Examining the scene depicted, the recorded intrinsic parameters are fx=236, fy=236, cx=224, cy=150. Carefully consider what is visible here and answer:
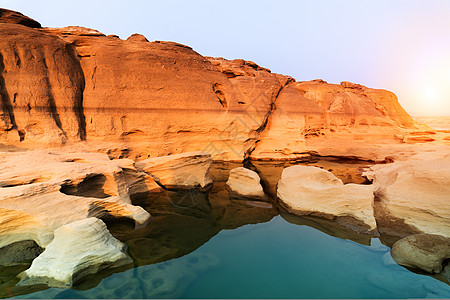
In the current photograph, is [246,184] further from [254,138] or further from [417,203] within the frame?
[254,138]

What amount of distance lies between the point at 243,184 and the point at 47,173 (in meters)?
5.17

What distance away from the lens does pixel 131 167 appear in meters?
6.78

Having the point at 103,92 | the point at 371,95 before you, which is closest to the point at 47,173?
the point at 103,92

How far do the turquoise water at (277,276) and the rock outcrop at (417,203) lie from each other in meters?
0.80

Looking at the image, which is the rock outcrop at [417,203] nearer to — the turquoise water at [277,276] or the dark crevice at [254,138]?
the turquoise water at [277,276]

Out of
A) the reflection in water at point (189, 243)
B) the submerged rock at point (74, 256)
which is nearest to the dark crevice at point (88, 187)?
the reflection in water at point (189, 243)

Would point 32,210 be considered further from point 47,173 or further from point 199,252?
point 199,252

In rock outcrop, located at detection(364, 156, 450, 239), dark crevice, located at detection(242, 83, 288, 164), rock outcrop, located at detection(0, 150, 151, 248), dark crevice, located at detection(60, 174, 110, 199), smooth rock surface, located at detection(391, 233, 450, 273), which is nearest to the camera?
smooth rock surface, located at detection(391, 233, 450, 273)

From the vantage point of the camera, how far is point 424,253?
383cm

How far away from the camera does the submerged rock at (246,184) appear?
289 inches

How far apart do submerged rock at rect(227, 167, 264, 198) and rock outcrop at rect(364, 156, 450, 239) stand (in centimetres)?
313

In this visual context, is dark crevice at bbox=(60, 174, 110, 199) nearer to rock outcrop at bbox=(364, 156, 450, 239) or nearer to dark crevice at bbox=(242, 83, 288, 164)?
rock outcrop at bbox=(364, 156, 450, 239)

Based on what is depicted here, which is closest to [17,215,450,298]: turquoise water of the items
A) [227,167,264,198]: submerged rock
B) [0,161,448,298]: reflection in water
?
[0,161,448,298]: reflection in water

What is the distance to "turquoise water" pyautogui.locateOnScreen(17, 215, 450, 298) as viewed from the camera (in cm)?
331
